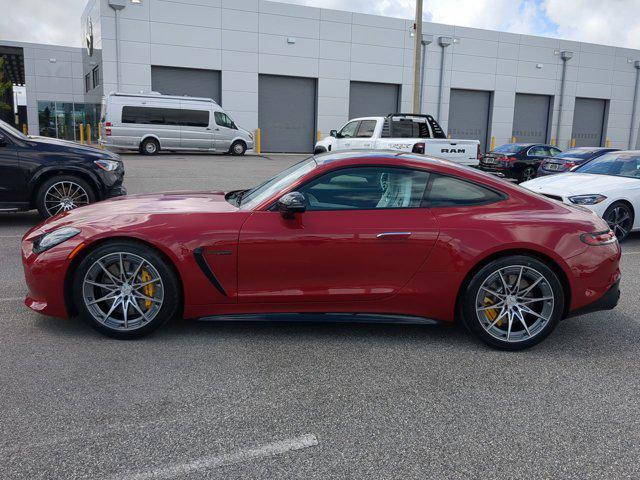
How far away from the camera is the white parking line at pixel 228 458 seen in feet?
8.43

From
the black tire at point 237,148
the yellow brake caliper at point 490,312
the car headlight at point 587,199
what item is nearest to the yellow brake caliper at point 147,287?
the yellow brake caliper at point 490,312

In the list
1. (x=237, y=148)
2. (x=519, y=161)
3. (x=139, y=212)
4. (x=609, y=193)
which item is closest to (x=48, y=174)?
(x=139, y=212)

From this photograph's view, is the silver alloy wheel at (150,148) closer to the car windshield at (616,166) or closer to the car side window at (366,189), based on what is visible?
the car windshield at (616,166)

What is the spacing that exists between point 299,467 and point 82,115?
140 ft

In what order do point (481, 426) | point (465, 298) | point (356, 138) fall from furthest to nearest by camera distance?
point (356, 138)
point (465, 298)
point (481, 426)

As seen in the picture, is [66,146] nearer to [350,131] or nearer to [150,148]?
[350,131]

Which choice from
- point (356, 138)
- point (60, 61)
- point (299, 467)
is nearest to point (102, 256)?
point (299, 467)

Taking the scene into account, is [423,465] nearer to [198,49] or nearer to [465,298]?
[465,298]

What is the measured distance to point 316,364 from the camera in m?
3.83

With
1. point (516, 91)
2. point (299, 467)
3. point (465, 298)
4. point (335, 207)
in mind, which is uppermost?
point (516, 91)

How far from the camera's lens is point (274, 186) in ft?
14.7

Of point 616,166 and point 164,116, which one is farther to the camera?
point 164,116

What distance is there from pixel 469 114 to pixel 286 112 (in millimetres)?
12875

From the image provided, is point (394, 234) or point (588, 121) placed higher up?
point (588, 121)
